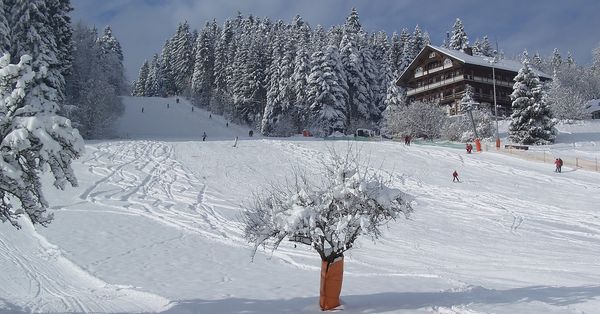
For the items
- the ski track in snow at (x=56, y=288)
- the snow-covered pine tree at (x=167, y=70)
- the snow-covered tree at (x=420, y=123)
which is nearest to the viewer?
the ski track in snow at (x=56, y=288)

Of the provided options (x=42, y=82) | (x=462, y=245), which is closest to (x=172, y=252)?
(x=462, y=245)

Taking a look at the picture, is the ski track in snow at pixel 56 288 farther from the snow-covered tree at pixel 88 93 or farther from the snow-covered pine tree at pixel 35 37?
the snow-covered tree at pixel 88 93

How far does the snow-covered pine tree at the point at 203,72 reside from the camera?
8788 centimetres

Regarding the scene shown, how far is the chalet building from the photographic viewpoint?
6525 centimetres

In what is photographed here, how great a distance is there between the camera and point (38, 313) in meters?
11.0

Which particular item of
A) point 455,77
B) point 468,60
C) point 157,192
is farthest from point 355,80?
point 157,192

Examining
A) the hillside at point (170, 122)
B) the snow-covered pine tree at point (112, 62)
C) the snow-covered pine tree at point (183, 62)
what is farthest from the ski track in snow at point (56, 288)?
the snow-covered pine tree at point (183, 62)

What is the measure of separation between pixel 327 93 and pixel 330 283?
4738cm

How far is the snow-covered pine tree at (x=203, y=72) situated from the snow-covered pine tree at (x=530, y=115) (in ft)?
173

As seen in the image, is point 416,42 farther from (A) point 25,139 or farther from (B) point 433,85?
(A) point 25,139

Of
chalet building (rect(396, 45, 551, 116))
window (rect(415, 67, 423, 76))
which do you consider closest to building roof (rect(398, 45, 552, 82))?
chalet building (rect(396, 45, 551, 116))

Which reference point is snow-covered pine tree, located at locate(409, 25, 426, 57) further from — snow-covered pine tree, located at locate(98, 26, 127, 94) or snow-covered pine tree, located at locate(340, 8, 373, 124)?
snow-covered pine tree, located at locate(98, 26, 127, 94)

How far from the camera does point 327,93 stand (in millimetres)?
57406

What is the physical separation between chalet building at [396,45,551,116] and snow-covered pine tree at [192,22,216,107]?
33781mm
